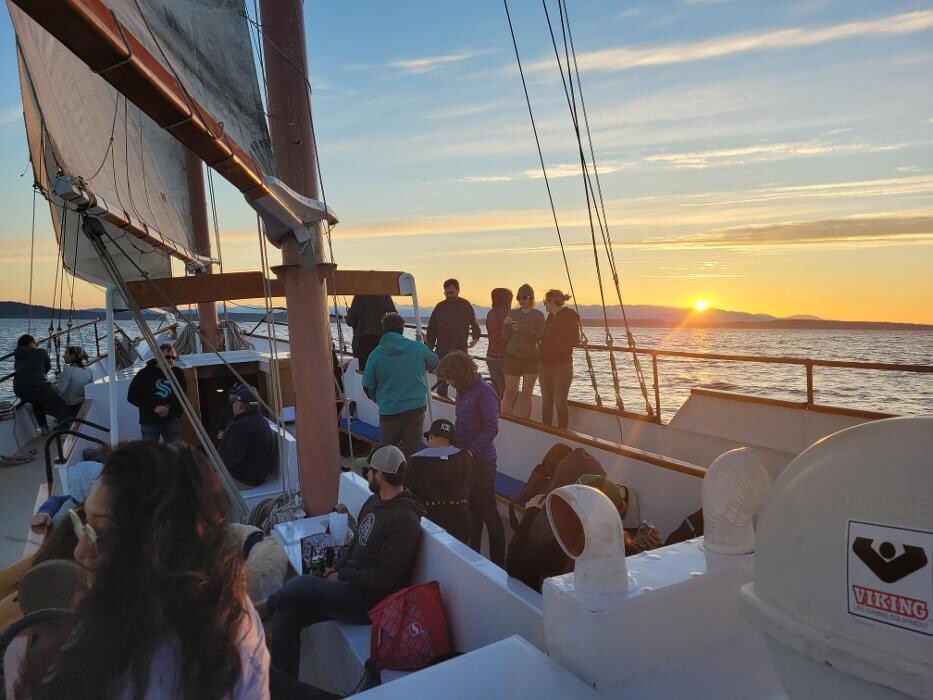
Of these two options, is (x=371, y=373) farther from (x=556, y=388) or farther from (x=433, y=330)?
(x=556, y=388)

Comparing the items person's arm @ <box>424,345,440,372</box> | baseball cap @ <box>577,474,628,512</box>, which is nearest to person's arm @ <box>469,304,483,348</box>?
person's arm @ <box>424,345,440,372</box>

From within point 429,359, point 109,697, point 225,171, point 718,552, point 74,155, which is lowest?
point 718,552

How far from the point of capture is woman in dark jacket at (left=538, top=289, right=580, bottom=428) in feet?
23.9

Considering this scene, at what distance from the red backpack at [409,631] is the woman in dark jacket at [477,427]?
1695mm

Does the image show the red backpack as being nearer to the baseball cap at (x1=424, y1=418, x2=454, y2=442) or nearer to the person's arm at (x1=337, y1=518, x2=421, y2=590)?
the person's arm at (x1=337, y1=518, x2=421, y2=590)

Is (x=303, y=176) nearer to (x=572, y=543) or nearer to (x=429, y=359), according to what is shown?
(x=429, y=359)

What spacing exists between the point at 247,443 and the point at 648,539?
405 centimetres

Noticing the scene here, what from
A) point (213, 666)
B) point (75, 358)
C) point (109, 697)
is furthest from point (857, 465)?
point (75, 358)

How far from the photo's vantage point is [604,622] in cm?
202

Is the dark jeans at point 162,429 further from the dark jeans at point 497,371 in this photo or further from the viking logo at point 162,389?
the dark jeans at point 497,371

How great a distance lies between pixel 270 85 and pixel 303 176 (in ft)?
1.96

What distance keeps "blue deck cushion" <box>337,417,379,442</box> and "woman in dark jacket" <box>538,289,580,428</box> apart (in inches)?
86.5

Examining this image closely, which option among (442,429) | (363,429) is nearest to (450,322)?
(363,429)

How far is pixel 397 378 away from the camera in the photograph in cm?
533
